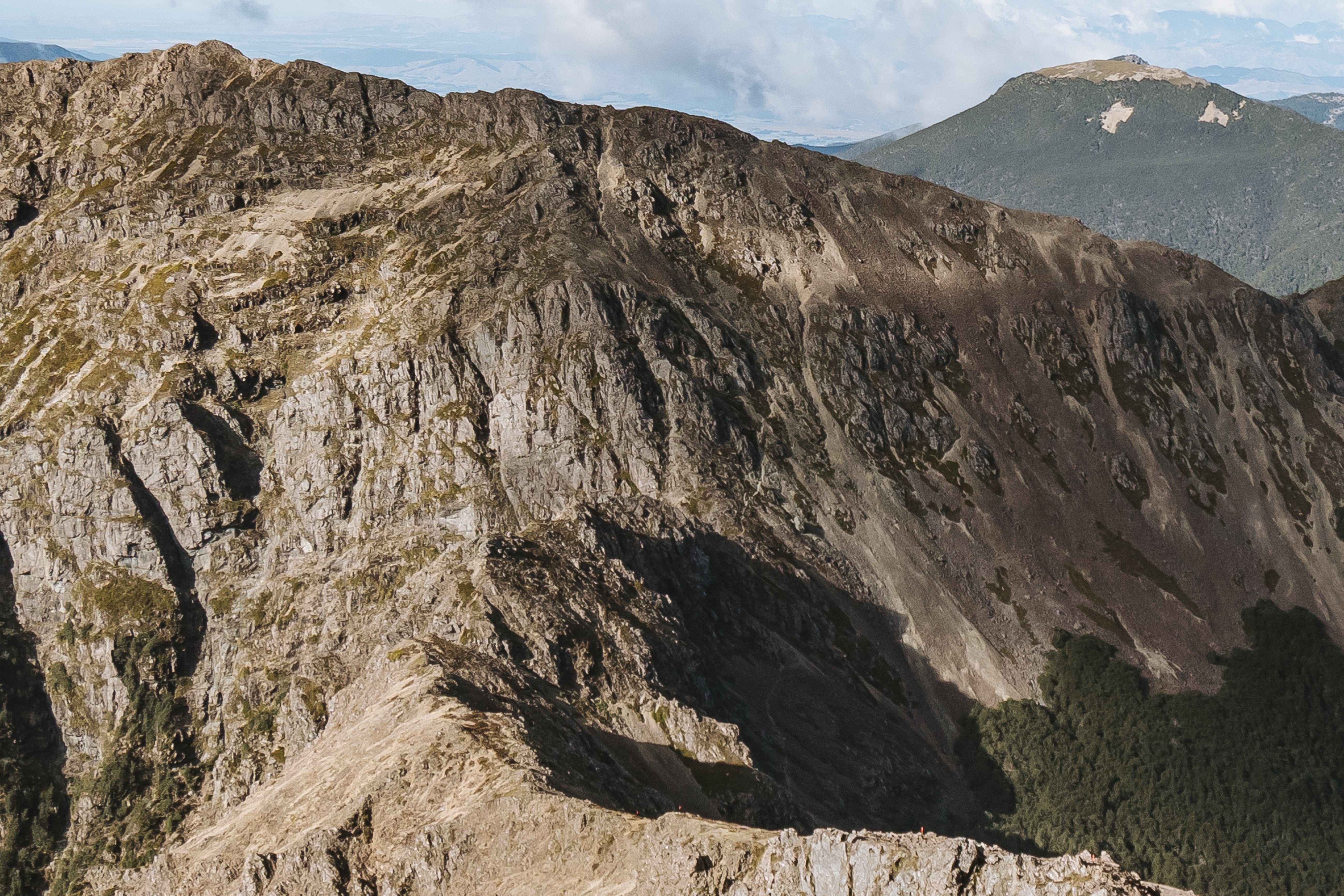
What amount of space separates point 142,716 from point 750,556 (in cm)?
10264

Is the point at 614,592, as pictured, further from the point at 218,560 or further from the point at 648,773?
the point at 218,560

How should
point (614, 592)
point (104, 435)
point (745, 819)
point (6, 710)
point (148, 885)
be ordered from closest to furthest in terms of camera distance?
1. point (148, 885)
2. point (745, 819)
3. point (614, 592)
4. point (6, 710)
5. point (104, 435)

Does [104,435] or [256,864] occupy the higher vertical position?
[104,435]

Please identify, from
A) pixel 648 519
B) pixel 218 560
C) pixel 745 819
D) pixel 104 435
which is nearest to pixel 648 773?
pixel 745 819

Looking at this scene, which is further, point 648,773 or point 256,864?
point 648,773

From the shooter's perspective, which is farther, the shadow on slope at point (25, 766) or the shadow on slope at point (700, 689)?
the shadow on slope at point (25, 766)

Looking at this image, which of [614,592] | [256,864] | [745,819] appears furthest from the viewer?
[614,592]

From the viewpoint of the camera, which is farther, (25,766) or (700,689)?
(25,766)

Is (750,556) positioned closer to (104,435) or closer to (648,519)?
(648,519)

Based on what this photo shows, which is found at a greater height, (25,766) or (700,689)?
(700,689)

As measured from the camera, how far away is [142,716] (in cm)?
18112

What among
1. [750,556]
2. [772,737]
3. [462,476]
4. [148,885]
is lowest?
[772,737]

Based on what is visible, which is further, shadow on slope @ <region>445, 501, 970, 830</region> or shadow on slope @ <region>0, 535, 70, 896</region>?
shadow on slope @ <region>0, 535, 70, 896</region>

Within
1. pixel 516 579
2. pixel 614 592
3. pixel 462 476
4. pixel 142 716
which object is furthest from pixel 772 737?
pixel 142 716
